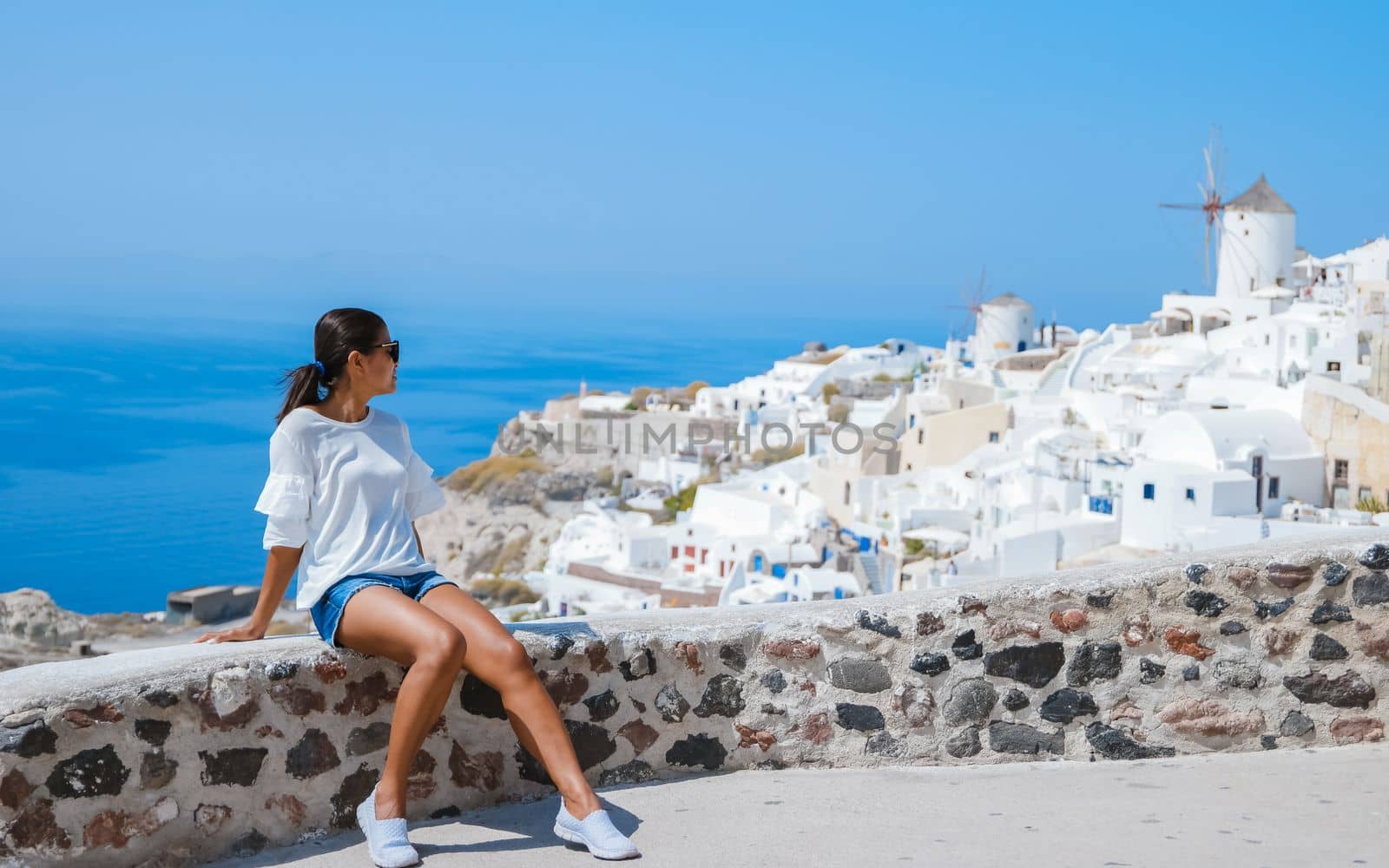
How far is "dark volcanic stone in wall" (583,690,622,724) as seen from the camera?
299 cm

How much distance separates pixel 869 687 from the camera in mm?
3100

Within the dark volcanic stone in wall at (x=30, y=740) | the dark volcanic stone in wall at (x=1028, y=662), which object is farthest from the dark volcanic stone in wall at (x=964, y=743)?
the dark volcanic stone in wall at (x=30, y=740)

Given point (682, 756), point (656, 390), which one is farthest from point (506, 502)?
point (682, 756)

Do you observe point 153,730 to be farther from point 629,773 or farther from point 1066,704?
point 1066,704

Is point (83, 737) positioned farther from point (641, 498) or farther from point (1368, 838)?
point (641, 498)

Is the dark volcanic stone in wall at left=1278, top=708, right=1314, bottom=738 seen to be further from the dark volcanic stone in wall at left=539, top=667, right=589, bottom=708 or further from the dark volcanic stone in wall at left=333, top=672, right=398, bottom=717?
the dark volcanic stone in wall at left=333, top=672, right=398, bottom=717

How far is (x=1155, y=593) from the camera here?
10.4 feet

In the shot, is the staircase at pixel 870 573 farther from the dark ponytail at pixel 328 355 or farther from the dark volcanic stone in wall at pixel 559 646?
the dark ponytail at pixel 328 355

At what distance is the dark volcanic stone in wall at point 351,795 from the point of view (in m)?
2.77

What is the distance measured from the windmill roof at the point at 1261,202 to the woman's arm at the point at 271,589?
4031cm

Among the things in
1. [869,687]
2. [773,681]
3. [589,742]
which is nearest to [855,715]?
[869,687]

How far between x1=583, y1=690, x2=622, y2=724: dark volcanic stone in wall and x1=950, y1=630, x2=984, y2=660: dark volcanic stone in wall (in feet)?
2.28

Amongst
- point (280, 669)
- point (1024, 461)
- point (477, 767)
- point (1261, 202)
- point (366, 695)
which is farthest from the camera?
point (1261, 202)

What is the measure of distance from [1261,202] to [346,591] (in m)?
40.8
